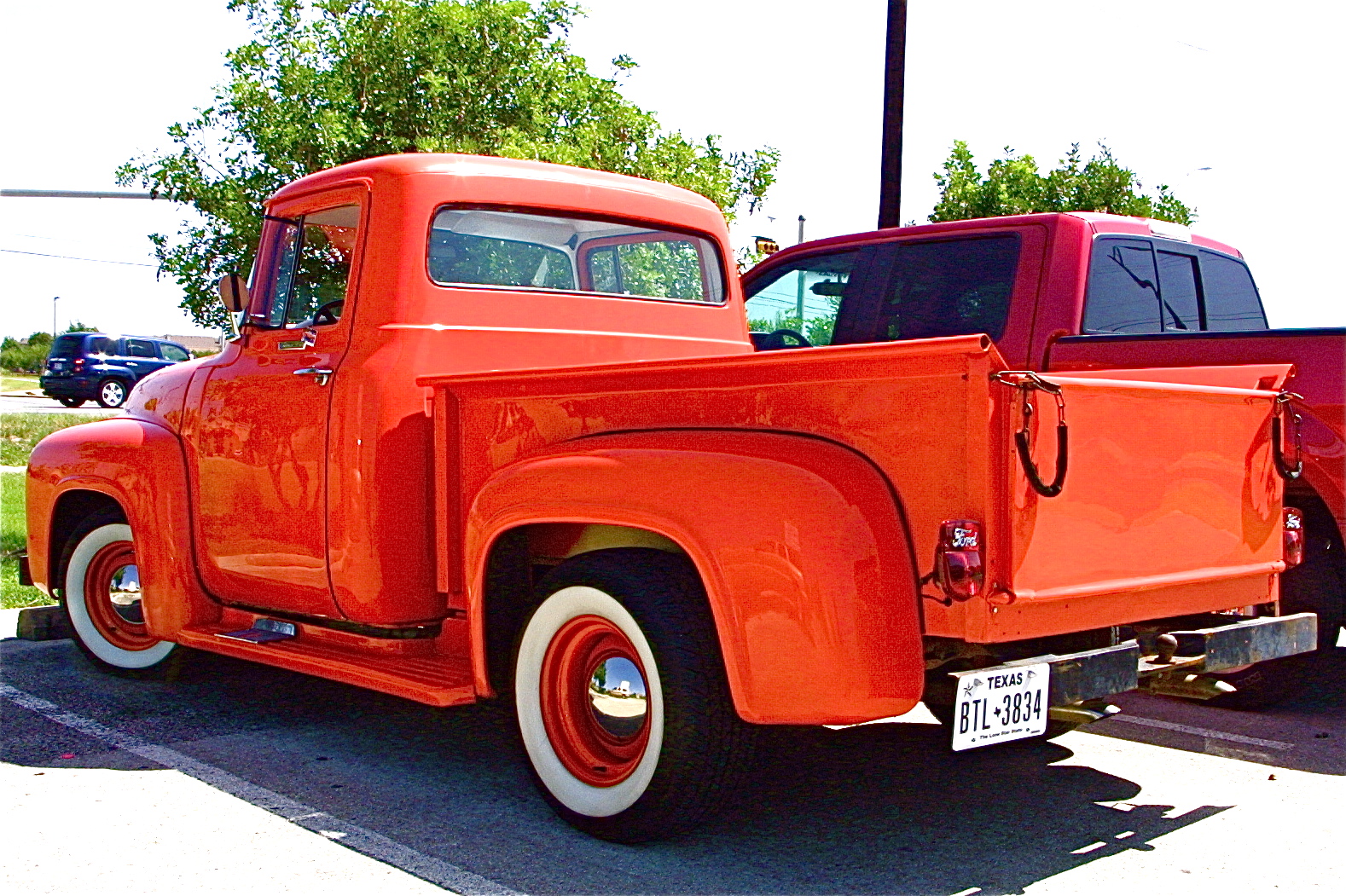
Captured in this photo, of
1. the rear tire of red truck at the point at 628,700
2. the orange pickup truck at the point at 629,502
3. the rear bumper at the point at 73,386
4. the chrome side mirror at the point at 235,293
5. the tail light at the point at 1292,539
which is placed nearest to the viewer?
the orange pickup truck at the point at 629,502

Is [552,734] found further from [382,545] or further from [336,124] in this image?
[336,124]

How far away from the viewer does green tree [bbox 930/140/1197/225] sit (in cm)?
1814

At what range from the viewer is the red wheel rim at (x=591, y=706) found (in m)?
3.78

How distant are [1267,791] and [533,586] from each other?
2.54 metres

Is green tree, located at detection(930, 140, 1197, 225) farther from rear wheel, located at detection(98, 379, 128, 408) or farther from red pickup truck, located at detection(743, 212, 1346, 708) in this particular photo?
rear wheel, located at detection(98, 379, 128, 408)

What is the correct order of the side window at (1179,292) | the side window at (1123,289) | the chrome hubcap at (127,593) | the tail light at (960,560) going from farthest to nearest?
1. the side window at (1179,292)
2. the side window at (1123,289)
3. the chrome hubcap at (127,593)
4. the tail light at (960,560)

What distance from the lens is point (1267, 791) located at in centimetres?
446

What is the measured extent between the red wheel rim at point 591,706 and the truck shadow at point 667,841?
0.20 meters

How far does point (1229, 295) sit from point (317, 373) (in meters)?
4.53

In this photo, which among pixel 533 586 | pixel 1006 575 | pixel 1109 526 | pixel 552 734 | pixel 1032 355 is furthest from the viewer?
pixel 1032 355

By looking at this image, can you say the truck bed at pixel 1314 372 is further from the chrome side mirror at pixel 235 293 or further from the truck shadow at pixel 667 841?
the chrome side mirror at pixel 235 293

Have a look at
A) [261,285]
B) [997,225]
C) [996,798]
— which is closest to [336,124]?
[261,285]

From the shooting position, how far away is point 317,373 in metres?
4.81

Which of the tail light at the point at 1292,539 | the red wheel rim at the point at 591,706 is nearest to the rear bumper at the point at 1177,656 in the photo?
the tail light at the point at 1292,539
